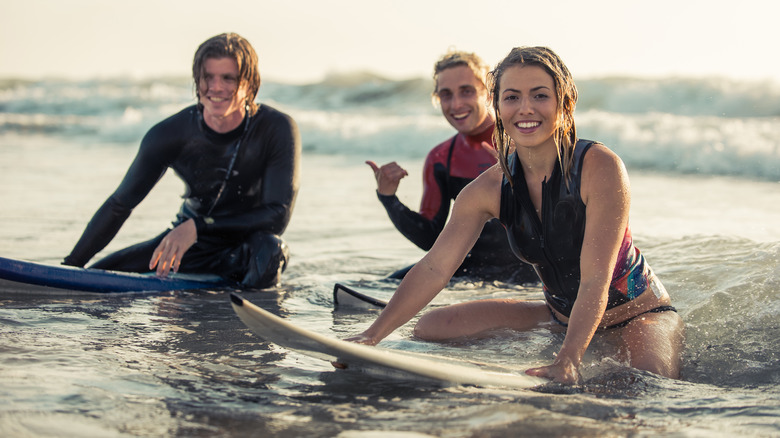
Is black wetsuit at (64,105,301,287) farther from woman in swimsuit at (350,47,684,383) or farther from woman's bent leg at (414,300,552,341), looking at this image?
woman in swimsuit at (350,47,684,383)

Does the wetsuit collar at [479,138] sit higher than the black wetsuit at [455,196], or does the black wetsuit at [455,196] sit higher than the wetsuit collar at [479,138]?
the wetsuit collar at [479,138]

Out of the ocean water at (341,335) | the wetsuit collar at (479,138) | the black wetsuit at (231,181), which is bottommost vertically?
the ocean water at (341,335)

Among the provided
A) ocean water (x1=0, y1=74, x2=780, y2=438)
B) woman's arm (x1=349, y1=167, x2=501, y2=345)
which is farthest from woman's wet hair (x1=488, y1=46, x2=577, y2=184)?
ocean water (x1=0, y1=74, x2=780, y2=438)

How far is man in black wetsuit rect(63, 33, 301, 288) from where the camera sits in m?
4.98

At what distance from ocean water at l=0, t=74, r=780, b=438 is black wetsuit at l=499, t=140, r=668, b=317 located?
0.26 meters

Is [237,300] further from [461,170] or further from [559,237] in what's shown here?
[461,170]

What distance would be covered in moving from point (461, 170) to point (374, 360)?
101 inches

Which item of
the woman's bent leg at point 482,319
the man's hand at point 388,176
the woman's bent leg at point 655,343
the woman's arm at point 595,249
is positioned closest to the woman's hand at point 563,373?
the woman's arm at point 595,249

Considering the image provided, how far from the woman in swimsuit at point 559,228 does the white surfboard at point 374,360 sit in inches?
5.3

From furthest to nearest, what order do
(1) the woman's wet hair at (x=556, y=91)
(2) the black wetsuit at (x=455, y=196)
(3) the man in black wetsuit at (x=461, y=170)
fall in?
(2) the black wetsuit at (x=455, y=196), (3) the man in black wetsuit at (x=461, y=170), (1) the woman's wet hair at (x=556, y=91)

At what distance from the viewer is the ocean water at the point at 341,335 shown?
269 cm

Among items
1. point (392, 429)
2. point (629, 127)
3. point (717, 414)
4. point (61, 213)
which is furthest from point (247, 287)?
point (629, 127)

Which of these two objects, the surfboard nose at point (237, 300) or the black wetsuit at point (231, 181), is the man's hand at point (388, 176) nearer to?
the black wetsuit at point (231, 181)

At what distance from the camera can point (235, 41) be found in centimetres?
501
